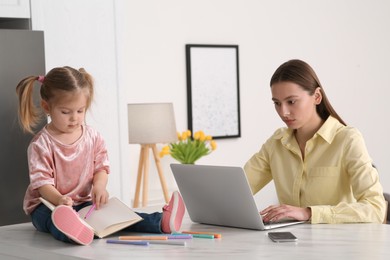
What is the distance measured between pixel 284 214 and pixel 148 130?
244 centimetres

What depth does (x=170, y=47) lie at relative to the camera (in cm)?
527

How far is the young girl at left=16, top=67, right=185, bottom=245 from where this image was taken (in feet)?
8.36

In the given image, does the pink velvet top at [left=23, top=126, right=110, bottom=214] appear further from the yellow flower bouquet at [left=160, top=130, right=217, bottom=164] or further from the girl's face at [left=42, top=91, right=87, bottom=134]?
the yellow flower bouquet at [left=160, top=130, right=217, bottom=164]

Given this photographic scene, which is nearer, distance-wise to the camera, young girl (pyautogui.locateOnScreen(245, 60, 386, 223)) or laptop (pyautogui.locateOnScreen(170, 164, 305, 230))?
laptop (pyautogui.locateOnScreen(170, 164, 305, 230))

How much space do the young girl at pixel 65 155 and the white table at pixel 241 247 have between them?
140mm

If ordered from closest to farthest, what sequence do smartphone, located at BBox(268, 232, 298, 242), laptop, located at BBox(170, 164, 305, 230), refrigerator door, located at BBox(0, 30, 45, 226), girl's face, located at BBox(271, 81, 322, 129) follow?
1. smartphone, located at BBox(268, 232, 298, 242)
2. laptop, located at BBox(170, 164, 305, 230)
3. girl's face, located at BBox(271, 81, 322, 129)
4. refrigerator door, located at BBox(0, 30, 45, 226)

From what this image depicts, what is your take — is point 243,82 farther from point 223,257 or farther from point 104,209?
point 223,257

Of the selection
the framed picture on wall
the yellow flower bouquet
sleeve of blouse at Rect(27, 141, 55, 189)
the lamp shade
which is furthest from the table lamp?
sleeve of blouse at Rect(27, 141, 55, 189)

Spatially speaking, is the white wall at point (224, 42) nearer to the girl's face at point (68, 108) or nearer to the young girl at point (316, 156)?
the girl's face at point (68, 108)

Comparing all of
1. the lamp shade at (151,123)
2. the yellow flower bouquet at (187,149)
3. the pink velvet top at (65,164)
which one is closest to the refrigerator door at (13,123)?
the pink velvet top at (65,164)

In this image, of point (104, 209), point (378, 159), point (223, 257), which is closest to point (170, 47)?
point (378, 159)

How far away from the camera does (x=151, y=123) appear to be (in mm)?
4824

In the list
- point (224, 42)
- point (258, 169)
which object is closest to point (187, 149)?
point (224, 42)

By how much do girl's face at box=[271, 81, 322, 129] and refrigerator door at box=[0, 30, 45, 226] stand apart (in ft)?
4.02
